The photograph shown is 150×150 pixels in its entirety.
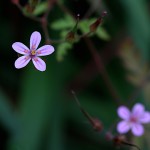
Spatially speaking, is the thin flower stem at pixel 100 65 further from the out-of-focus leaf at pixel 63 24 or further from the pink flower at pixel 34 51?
the pink flower at pixel 34 51

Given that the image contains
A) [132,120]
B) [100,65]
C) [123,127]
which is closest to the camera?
[123,127]

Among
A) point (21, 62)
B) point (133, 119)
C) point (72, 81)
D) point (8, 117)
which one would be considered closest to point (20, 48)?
point (21, 62)

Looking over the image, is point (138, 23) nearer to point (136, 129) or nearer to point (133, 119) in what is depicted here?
point (133, 119)

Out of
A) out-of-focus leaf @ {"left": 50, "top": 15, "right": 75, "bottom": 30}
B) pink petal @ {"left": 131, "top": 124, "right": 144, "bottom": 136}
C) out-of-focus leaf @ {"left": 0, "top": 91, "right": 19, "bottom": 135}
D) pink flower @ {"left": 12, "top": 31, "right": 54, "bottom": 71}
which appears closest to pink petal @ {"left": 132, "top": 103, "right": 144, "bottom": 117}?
pink petal @ {"left": 131, "top": 124, "right": 144, "bottom": 136}

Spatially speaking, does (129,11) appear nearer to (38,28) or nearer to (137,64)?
(137,64)

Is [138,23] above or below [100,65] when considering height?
above

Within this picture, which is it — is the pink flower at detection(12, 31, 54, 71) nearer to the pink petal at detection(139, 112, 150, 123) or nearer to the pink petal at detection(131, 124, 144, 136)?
the pink petal at detection(131, 124, 144, 136)
